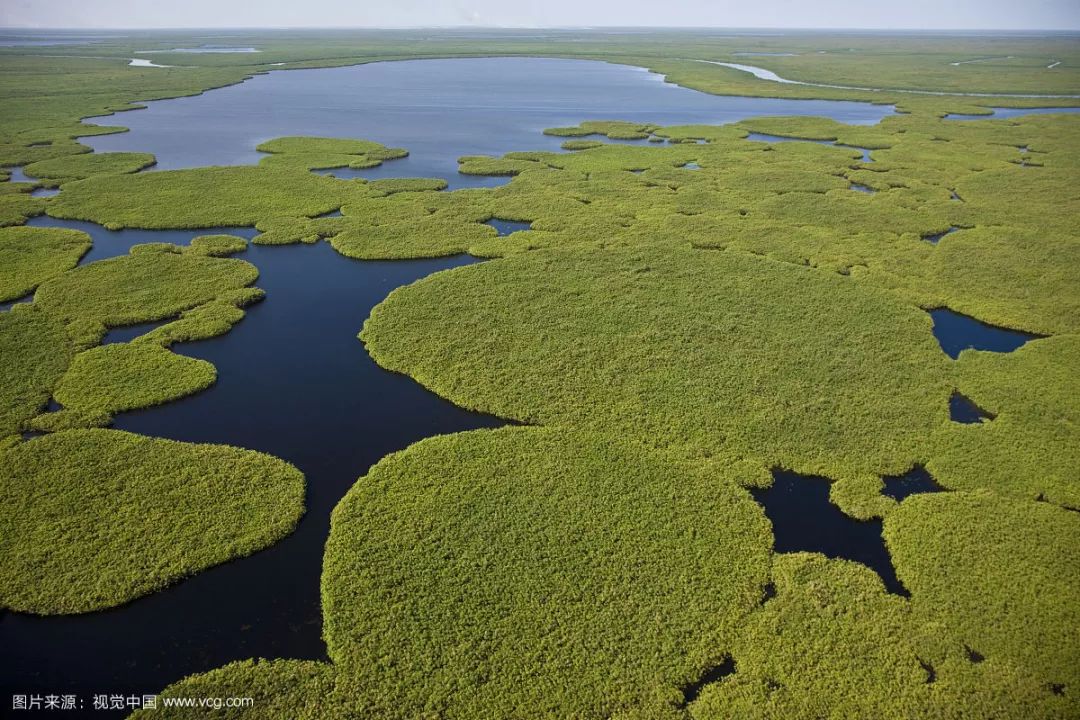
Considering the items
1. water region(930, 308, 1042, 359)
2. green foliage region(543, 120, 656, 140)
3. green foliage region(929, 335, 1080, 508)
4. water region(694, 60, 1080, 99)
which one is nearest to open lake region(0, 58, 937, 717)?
green foliage region(543, 120, 656, 140)

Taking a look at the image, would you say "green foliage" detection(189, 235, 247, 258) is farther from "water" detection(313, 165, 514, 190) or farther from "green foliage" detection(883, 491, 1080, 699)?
"green foliage" detection(883, 491, 1080, 699)

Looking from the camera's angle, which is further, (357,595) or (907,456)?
(907,456)

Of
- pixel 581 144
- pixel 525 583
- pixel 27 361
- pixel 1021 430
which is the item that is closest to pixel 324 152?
pixel 581 144

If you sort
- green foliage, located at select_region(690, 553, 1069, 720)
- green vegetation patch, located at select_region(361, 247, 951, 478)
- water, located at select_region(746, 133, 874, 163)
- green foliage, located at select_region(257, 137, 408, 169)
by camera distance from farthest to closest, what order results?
water, located at select_region(746, 133, 874, 163) < green foliage, located at select_region(257, 137, 408, 169) < green vegetation patch, located at select_region(361, 247, 951, 478) < green foliage, located at select_region(690, 553, 1069, 720)

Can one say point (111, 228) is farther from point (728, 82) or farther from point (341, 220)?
point (728, 82)

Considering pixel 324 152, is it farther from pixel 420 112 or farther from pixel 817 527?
pixel 817 527

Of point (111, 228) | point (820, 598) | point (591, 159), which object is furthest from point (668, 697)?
point (591, 159)
